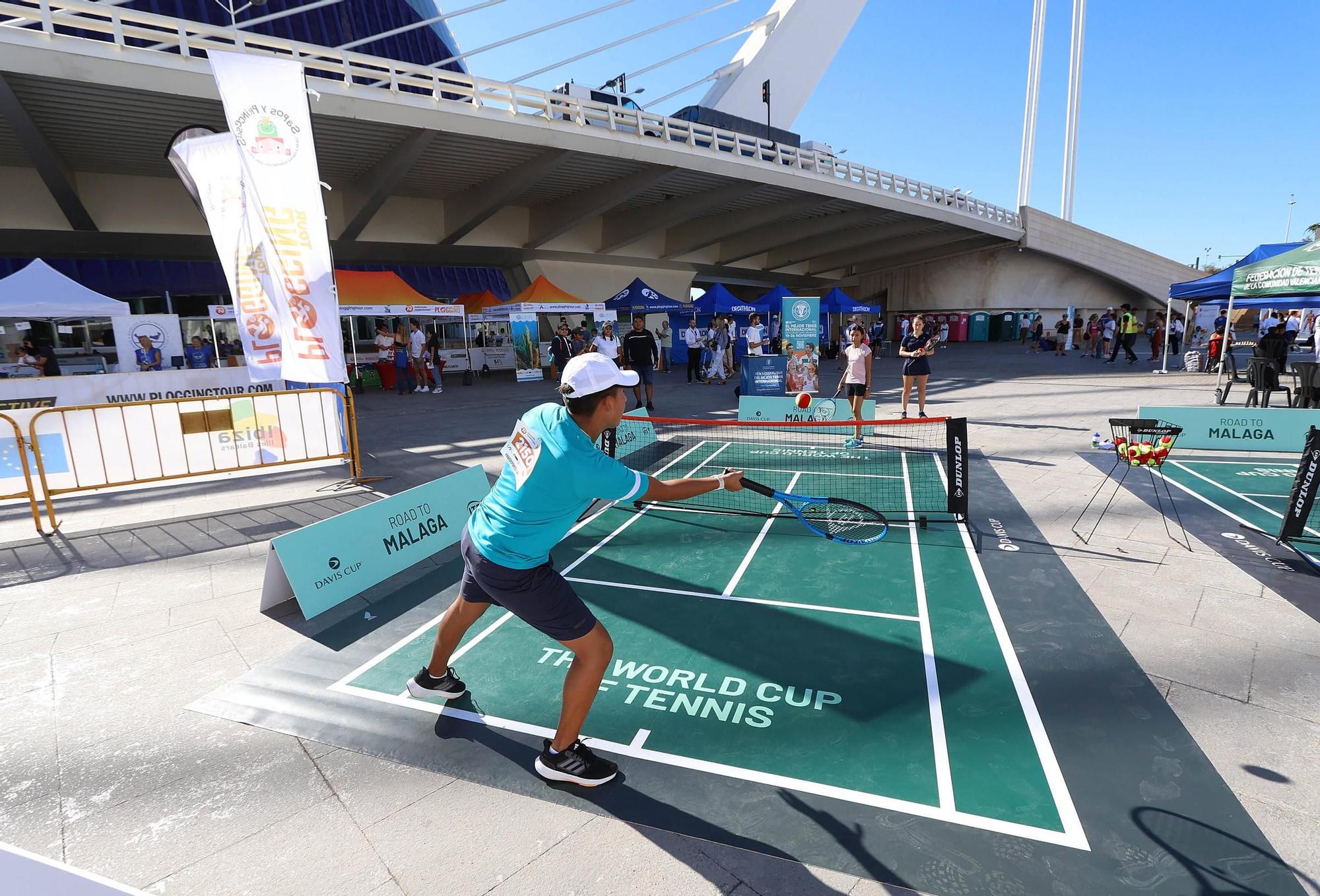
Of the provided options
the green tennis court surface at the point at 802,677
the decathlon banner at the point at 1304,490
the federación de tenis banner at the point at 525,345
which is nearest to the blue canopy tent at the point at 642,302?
the federación de tenis banner at the point at 525,345

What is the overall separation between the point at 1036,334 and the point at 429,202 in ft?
109

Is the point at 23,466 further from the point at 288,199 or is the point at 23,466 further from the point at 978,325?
the point at 978,325

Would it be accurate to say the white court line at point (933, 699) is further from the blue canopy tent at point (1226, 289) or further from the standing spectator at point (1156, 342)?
the standing spectator at point (1156, 342)

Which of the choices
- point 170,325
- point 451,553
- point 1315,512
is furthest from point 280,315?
point 1315,512

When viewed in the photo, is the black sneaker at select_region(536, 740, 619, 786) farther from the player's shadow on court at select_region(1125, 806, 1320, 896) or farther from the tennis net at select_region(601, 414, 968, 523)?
the tennis net at select_region(601, 414, 968, 523)

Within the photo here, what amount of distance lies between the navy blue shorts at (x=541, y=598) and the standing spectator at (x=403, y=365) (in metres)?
19.8

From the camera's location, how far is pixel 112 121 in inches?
704

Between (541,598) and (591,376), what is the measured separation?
3.77ft

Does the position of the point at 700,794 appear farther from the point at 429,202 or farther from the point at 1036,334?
the point at 1036,334

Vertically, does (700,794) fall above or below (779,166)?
below

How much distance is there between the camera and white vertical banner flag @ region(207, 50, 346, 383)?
7570mm

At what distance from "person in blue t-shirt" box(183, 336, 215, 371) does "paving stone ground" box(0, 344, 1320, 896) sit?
12.0 m

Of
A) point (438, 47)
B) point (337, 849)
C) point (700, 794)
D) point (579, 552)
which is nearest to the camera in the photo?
point (337, 849)

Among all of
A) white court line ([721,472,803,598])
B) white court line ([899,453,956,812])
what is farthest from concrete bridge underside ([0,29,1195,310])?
white court line ([899,453,956,812])
